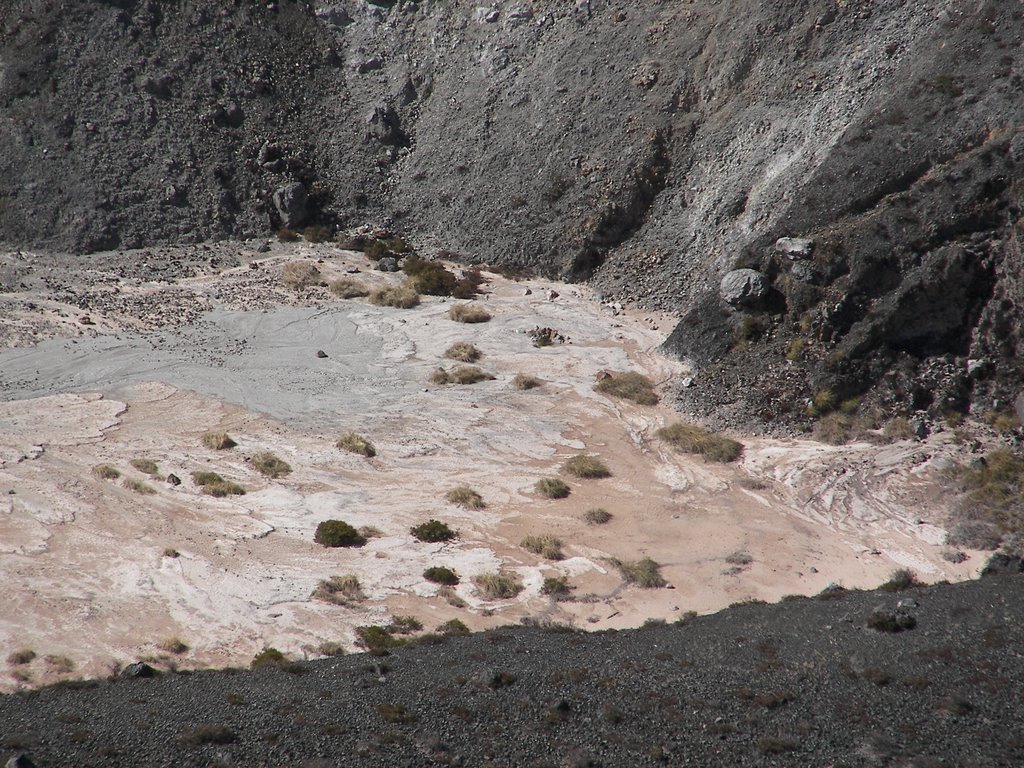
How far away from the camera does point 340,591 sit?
22297 millimetres

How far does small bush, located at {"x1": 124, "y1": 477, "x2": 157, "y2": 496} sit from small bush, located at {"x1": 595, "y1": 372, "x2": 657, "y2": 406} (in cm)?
1851

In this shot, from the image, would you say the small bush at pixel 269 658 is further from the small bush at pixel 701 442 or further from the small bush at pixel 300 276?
the small bush at pixel 300 276

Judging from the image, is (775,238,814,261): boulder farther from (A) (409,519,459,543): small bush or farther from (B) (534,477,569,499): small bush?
(A) (409,519,459,543): small bush

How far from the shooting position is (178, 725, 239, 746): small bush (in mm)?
13742

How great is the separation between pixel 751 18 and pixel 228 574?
144 ft

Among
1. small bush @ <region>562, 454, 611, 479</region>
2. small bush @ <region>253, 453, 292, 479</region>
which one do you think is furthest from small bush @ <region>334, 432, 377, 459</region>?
small bush @ <region>562, 454, 611, 479</region>

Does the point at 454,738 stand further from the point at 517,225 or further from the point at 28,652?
the point at 517,225

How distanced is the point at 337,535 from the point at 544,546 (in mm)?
6364

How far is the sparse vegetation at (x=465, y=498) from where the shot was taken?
27266 mm

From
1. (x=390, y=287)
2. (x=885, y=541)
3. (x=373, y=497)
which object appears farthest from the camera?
(x=390, y=287)

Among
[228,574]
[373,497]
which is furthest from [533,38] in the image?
[228,574]

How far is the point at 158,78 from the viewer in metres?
57.9

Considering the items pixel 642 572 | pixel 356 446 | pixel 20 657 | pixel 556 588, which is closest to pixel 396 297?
pixel 356 446

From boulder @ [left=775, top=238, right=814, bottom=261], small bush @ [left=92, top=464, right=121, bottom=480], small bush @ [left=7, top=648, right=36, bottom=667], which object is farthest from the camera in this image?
boulder @ [left=775, top=238, right=814, bottom=261]
